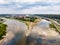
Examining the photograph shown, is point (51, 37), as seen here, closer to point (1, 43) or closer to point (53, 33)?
point (53, 33)

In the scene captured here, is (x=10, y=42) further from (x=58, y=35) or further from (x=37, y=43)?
(x=58, y=35)

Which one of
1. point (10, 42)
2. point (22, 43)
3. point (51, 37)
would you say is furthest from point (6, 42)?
point (51, 37)

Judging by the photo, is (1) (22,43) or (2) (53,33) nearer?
(1) (22,43)

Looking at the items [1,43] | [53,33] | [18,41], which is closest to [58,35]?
[53,33]

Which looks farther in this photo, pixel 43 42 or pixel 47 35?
pixel 47 35

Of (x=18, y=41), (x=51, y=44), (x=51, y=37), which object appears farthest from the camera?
(x=51, y=37)

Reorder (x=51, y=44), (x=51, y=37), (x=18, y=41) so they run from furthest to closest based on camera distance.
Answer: (x=51, y=37)
(x=18, y=41)
(x=51, y=44)

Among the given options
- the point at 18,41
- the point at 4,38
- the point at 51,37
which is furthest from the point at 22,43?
the point at 51,37
